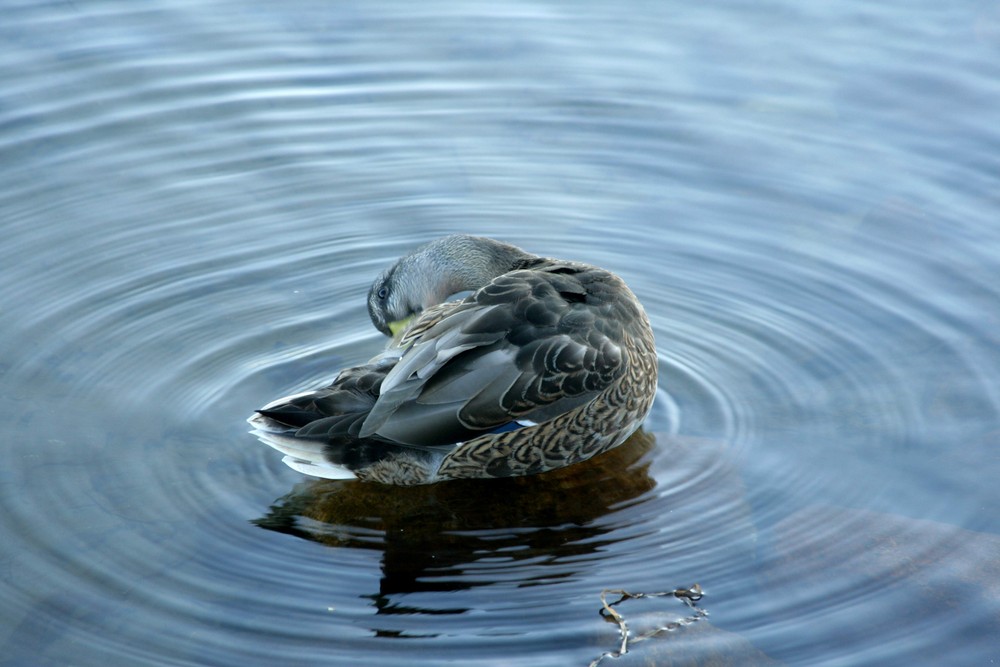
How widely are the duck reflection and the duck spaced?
3.9 inches

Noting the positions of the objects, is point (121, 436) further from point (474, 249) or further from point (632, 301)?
point (632, 301)

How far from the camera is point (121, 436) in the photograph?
625 cm

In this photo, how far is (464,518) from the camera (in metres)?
Answer: 5.93

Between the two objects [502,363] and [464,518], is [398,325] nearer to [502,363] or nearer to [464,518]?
[502,363]

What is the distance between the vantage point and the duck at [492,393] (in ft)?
19.4

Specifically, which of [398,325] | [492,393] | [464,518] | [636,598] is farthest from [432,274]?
[636,598]

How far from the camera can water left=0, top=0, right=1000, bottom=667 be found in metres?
5.25

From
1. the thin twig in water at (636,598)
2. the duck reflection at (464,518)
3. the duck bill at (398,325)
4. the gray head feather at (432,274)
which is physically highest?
the gray head feather at (432,274)

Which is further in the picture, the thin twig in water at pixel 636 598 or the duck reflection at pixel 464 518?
the duck reflection at pixel 464 518

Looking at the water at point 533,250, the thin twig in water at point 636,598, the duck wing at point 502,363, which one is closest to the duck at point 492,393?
the duck wing at point 502,363

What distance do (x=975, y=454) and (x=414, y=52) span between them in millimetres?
5763

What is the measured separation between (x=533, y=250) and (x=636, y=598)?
3.22m

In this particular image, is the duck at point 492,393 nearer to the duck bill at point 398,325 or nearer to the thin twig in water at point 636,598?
the duck bill at point 398,325

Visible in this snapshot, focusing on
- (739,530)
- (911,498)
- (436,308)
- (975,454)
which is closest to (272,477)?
(436,308)
